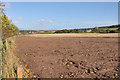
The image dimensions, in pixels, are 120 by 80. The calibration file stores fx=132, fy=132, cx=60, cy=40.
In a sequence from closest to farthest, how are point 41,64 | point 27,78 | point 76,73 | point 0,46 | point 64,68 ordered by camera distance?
point 0,46 → point 27,78 → point 76,73 → point 64,68 → point 41,64

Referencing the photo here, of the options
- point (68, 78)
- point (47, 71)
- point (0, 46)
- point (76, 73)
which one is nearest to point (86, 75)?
point (76, 73)

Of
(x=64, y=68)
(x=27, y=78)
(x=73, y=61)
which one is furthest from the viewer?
(x=73, y=61)

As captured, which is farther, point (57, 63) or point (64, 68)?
point (57, 63)

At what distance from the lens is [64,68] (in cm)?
561

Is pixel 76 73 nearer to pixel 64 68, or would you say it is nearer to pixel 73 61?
pixel 64 68

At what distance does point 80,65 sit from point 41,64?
1.76 metres

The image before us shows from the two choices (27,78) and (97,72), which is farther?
(97,72)

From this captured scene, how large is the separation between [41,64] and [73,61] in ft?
5.14

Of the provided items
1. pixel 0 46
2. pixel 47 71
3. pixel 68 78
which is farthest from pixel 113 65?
pixel 0 46

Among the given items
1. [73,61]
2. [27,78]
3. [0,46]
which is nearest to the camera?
[0,46]

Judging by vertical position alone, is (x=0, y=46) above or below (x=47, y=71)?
above

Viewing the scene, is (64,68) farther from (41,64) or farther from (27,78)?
(27,78)

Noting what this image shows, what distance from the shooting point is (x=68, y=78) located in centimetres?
478

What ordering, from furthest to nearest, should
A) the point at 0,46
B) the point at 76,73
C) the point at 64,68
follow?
the point at 64,68 < the point at 76,73 < the point at 0,46
